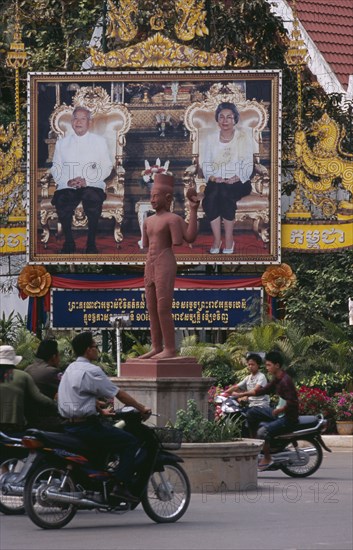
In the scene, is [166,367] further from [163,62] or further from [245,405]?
[163,62]

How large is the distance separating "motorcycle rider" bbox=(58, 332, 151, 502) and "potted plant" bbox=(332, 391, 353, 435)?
14667 mm

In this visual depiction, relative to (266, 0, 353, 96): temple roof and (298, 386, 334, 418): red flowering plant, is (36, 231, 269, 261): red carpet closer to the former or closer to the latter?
(298, 386, 334, 418): red flowering plant

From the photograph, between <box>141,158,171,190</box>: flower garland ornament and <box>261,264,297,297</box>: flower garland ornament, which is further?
<box>141,158,171,190</box>: flower garland ornament

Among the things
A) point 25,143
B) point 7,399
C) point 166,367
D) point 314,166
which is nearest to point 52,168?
point 25,143

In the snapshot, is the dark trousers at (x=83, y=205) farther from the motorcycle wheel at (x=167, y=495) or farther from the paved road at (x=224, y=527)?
the motorcycle wheel at (x=167, y=495)

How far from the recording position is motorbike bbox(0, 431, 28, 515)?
576 inches

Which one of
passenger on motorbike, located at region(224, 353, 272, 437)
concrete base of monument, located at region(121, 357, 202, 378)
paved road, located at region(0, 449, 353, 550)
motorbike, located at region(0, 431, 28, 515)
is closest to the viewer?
paved road, located at region(0, 449, 353, 550)

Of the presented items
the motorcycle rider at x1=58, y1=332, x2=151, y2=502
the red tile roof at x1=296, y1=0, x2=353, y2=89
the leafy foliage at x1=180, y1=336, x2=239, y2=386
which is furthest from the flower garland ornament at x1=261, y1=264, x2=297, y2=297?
the motorcycle rider at x1=58, y1=332, x2=151, y2=502

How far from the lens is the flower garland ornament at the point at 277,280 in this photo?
32562 millimetres

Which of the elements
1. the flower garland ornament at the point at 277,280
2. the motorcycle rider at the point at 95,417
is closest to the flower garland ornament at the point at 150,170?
the flower garland ornament at the point at 277,280

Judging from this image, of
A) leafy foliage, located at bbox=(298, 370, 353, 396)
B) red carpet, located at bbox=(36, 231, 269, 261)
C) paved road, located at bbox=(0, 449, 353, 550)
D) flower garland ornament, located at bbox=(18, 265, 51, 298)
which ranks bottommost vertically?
paved road, located at bbox=(0, 449, 353, 550)

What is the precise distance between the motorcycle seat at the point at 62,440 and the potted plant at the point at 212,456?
3.64 meters

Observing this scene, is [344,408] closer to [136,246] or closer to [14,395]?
[136,246]

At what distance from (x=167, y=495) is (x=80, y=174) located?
1928cm
